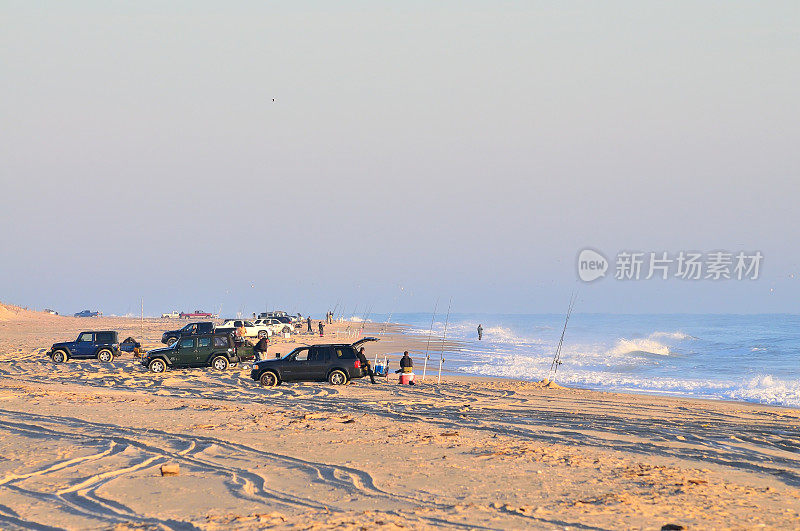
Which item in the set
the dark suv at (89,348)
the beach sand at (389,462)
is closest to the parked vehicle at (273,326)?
the dark suv at (89,348)

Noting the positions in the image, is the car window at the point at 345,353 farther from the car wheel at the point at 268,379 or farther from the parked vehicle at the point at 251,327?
the parked vehicle at the point at 251,327

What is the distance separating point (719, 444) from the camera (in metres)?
14.7

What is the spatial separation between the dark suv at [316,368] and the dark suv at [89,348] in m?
15.1

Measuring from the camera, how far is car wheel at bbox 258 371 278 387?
87.3 feet

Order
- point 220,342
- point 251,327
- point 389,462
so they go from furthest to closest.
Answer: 1. point 251,327
2. point 220,342
3. point 389,462

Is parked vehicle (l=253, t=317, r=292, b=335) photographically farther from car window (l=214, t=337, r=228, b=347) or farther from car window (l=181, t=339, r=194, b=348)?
car window (l=181, t=339, r=194, b=348)

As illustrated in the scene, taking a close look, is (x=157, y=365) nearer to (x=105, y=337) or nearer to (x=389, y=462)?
(x=105, y=337)

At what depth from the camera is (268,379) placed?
26.6 meters

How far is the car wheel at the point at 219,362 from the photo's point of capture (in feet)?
107

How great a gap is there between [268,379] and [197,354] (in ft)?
23.8

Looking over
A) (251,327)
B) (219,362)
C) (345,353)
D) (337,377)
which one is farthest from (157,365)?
(251,327)

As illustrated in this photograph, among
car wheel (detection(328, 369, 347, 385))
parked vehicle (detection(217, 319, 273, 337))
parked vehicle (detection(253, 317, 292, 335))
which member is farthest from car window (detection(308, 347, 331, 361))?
parked vehicle (detection(253, 317, 292, 335))

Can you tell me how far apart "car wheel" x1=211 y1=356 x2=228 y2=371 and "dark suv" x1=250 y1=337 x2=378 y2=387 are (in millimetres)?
6566

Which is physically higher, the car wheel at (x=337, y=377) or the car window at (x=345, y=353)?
the car window at (x=345, y=353)
